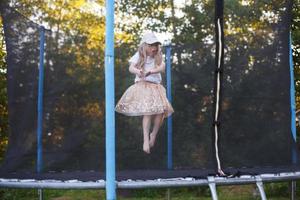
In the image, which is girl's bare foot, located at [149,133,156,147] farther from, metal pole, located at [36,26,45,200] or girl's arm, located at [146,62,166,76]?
metal pole, located at [36,26,45,200]

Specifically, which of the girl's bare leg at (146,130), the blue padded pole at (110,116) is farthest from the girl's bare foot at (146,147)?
the blue padded pole at (110,116)

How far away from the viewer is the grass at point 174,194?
468 cm

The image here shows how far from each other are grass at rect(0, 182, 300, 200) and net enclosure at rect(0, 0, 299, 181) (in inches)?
63.6

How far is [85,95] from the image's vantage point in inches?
125

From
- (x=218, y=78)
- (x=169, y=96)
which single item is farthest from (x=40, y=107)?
(x=218, y=78)

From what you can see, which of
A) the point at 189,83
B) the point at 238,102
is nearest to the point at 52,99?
the point at 189,83

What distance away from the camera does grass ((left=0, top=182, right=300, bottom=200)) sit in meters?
4.68

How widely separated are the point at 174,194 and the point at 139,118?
6.62 ft

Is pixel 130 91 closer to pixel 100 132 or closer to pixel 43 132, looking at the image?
pixel 100 132

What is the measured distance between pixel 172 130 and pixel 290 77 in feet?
3.21

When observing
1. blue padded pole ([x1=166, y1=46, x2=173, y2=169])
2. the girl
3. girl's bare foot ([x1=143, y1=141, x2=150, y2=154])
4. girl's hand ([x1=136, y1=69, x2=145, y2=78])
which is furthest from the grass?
girl's hand ([x1=136, y1=69, x2=145, y2=78])

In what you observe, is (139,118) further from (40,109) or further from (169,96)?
(40,109)

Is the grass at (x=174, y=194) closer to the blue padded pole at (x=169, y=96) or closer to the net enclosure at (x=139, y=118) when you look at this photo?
the blue padded pole at (x=169, y=96)

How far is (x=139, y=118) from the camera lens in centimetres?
332
